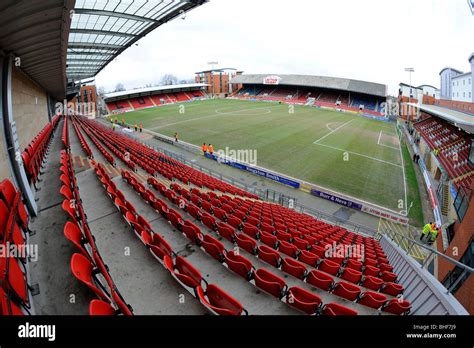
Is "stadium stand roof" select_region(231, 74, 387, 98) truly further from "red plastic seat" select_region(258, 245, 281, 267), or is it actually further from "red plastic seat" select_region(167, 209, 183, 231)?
"red plastic seat" select_region(167, 209, 183, 231)

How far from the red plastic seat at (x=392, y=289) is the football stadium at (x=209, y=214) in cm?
2

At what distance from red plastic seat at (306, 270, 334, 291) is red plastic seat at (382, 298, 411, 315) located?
3.47 feet

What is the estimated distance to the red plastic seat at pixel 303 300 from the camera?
12.6 feet

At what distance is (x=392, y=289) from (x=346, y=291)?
5.37 feet

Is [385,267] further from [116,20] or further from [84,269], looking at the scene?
[116,20]

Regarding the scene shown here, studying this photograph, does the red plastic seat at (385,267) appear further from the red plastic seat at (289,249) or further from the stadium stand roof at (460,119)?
the stadium stand roof at (460,119)

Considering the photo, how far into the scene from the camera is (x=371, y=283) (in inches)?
216

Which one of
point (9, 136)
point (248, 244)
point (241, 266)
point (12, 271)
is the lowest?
point (248, 244)

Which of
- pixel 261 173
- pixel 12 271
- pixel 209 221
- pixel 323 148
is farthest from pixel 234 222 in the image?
pixel 323 148

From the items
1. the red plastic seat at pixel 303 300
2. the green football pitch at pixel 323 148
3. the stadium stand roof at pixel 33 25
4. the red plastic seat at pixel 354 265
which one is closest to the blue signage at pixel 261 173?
the green football pitch at pixel 323 148

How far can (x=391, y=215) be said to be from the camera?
44.9ft
